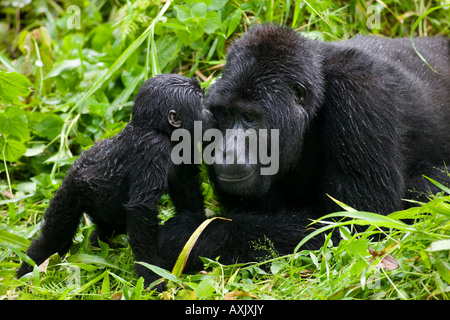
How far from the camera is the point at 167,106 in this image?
3.87m

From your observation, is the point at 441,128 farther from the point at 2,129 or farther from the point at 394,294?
the point at 2,129

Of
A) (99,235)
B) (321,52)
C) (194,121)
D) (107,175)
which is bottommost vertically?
(99,235)

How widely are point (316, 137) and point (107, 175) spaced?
1.46 m

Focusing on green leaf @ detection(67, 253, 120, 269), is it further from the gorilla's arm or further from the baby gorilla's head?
the baby gorilla's head

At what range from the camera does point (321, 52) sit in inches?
164

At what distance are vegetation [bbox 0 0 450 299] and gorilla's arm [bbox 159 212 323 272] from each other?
0.08 m

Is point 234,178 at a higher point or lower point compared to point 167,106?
lower

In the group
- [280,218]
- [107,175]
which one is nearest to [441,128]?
[280,218]

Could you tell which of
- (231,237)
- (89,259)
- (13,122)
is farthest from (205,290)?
(13,122)

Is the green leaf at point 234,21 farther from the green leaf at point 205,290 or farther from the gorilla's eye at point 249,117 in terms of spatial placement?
the green leaf at point 205,290

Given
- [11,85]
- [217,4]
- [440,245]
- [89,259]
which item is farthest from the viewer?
[217,4]

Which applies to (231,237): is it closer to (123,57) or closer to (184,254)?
(184,254)

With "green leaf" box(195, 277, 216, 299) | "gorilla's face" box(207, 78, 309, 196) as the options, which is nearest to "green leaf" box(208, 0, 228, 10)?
"gorilla's face" box(207, 78, 309, 196)

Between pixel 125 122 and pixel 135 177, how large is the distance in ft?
6.66
